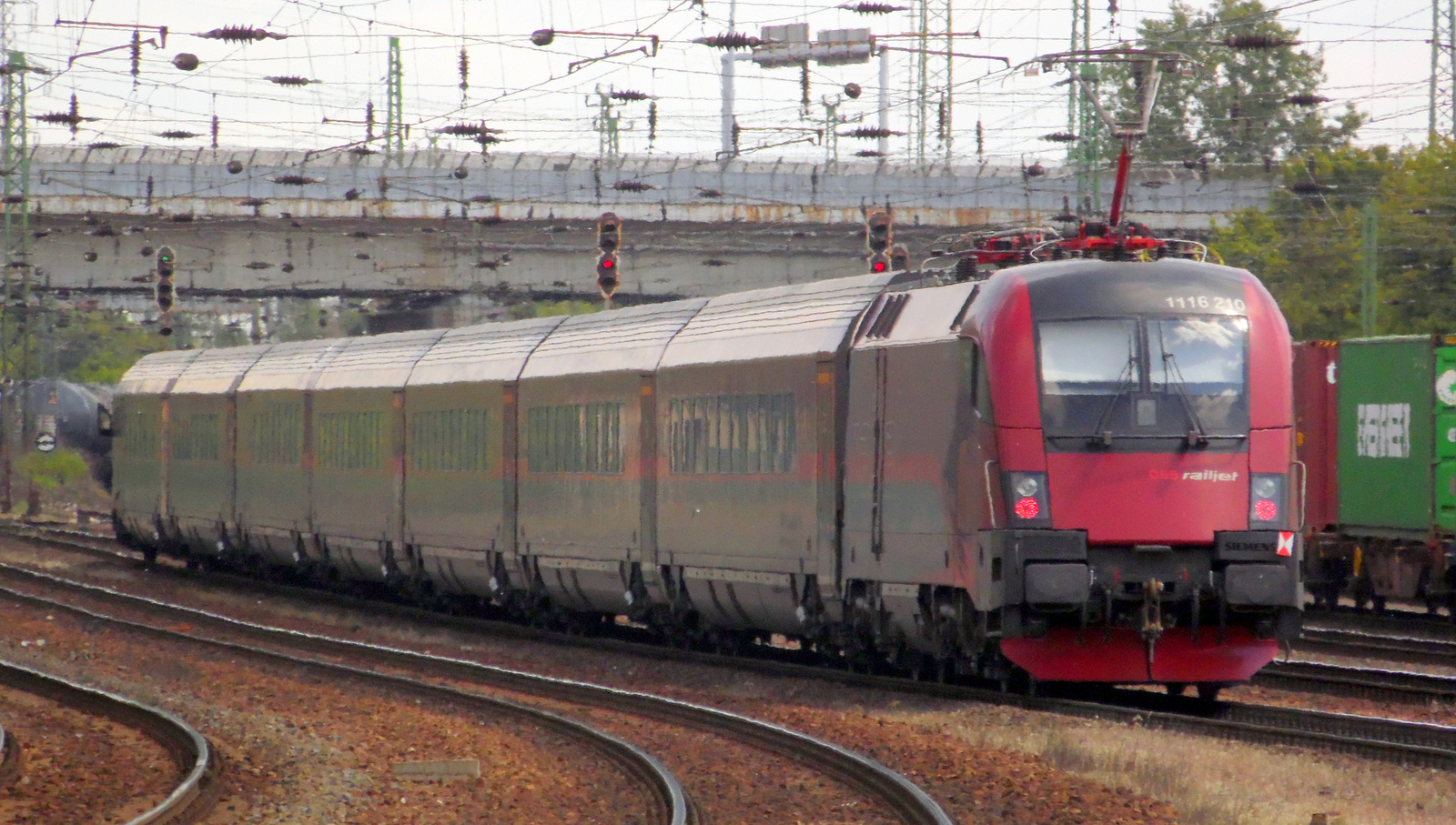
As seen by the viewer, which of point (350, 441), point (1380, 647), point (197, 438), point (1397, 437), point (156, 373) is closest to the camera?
point (1380, 647)

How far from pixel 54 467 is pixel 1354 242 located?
123ft

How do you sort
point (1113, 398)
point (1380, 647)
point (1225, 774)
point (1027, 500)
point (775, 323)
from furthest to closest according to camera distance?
point (1380, 647) → point (775, 323) → point (1113, 398) → point (1027, 500) → point (1225, 774)

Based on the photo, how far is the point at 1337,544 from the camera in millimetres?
25344

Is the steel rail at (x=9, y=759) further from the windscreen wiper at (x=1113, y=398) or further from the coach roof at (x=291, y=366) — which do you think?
the coach roof at (x=291, y=366)

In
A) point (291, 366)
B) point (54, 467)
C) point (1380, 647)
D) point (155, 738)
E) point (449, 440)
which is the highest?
point (291, 366)

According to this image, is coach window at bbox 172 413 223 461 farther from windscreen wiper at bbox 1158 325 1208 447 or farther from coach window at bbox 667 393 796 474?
windscreen wiper at bbox 1158 325 1208 447

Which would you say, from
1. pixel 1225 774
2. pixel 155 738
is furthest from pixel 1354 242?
pixel 155 738

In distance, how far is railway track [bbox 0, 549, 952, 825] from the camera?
11.0 metres

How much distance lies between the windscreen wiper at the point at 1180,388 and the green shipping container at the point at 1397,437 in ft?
33.6

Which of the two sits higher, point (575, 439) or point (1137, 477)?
point (1137, 477)

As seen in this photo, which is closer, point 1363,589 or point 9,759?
point 9,759

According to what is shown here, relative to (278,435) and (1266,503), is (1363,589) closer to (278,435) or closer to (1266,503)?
(1266,503)

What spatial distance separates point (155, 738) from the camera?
46.8ft

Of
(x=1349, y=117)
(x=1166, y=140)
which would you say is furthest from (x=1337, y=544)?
(x=1349, y=117)
